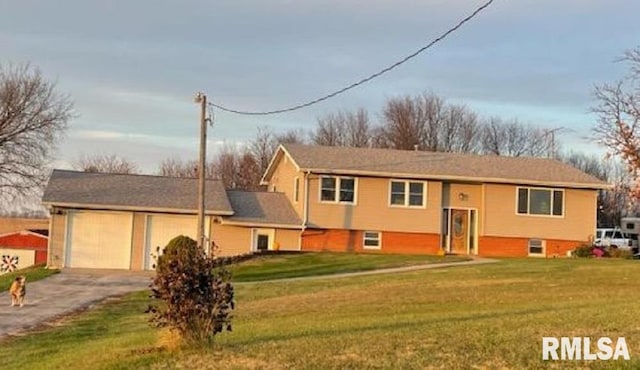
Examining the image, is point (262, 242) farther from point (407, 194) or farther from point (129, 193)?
point (407, 194)

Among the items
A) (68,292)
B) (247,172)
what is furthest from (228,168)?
(68,292)

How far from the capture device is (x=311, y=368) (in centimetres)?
805

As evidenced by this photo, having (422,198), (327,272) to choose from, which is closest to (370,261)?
(327,272)

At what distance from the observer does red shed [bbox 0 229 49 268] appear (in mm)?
52062

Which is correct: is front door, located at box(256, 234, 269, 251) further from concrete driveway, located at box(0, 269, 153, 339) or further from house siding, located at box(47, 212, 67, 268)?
house siding, located at box(47, 212, 67, 268)

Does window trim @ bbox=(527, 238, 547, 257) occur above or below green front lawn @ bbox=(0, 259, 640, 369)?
above

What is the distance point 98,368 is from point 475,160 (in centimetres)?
3258

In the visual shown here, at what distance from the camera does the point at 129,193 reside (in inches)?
1419

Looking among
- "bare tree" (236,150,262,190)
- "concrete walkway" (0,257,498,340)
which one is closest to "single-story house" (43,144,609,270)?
"concrete walkway" (0,257,498,340)

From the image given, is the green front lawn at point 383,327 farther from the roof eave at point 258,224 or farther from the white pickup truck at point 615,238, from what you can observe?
the white pickup truck at point 615,238

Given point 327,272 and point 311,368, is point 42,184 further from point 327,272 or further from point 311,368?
point 311,368

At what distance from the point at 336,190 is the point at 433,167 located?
15.7 ft

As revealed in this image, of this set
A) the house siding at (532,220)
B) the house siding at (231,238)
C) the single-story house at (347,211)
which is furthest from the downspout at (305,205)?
the house siding at (532,220)

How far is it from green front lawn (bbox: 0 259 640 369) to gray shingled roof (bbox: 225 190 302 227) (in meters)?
13.3
